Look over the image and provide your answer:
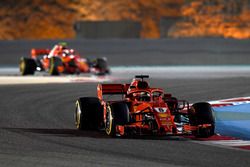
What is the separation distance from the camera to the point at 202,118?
13570 mm

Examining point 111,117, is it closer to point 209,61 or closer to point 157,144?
point 157,144

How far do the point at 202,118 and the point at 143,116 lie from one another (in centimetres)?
84

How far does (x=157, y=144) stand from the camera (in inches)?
500

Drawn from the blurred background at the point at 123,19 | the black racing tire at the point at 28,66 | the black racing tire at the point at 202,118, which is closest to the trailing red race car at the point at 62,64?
the black racing tire at the point at 28,66

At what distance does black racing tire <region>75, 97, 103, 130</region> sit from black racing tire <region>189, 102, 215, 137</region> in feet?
4.88

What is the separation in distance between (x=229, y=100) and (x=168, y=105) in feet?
20.2

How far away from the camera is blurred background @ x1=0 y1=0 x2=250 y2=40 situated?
4472 centimetres

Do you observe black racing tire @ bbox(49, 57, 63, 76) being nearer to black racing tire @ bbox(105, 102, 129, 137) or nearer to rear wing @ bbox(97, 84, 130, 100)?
rear wing @ bbox(97, 84, 130, 100)

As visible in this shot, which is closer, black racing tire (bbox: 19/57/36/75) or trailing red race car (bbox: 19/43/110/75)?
trailing red race car (bbox: 19/43/110/75)

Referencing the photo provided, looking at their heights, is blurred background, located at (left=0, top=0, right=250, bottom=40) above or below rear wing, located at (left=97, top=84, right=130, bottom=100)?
above

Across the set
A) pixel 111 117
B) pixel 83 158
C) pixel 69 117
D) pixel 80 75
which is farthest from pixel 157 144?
pixel 80 75


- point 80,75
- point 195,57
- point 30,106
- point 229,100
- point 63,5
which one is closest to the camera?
point 30,106

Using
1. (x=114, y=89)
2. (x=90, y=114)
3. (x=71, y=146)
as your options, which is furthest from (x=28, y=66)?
(x=71, y=146)

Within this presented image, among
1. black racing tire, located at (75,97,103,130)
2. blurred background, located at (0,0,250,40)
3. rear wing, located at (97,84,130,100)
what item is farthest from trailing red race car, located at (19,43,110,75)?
black racing tire, located at (75,97,103,130)
